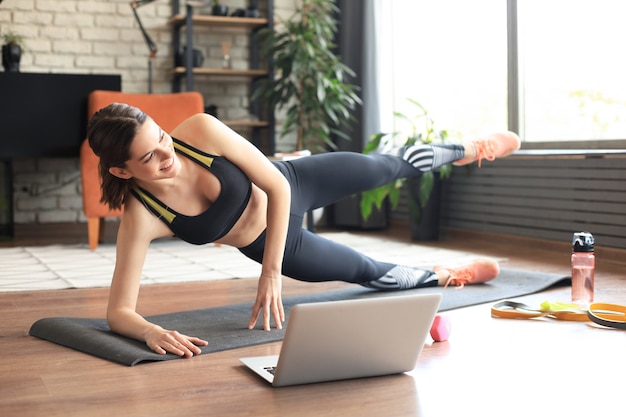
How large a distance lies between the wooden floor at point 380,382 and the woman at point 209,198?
178 mm

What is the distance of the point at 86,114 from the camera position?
4.84m

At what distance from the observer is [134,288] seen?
2109 mm

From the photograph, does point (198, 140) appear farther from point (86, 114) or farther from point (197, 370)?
point (86, 114)

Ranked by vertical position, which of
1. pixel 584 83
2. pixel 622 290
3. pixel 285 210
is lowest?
pixel 622 290

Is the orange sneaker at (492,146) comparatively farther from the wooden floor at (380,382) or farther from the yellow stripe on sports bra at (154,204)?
the yellow stripe on sports bra at (154,204)

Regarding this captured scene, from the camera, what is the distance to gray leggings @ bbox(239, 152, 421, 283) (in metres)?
2.48

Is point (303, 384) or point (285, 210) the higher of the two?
point (285, 210)

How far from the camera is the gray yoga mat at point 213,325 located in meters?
2.07

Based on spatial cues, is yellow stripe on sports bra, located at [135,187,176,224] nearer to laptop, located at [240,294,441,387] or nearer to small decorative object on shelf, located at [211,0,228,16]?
laptop, located at [240,294,441,387]

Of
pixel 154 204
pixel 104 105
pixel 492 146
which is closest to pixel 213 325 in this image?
pixel 154 204

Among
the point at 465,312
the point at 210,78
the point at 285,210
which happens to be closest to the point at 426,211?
the point at 210,78

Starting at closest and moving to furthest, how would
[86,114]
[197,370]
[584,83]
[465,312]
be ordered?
[197,370] < [465,312] < [584,83] < [86,114]

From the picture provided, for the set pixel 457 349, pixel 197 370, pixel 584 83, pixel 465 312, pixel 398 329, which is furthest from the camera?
pixel 584 83

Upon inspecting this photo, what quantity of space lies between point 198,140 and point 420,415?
1.00m
